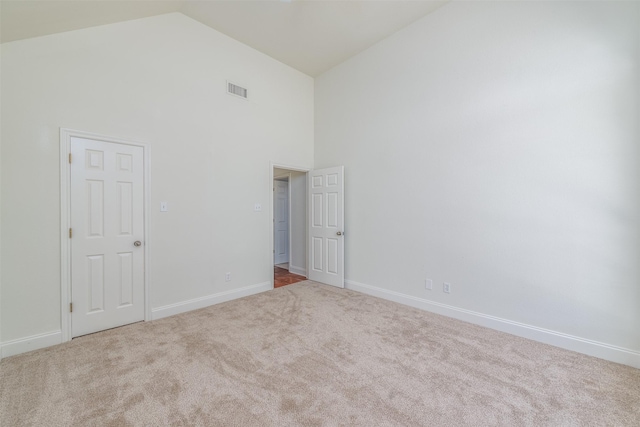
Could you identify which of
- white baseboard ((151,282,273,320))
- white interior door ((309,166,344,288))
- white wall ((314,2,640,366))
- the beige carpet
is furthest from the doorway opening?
the beige carpet

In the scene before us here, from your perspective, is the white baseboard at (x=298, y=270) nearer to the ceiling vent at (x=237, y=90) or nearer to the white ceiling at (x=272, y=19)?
the ceiling vent at (x=237, y=90)

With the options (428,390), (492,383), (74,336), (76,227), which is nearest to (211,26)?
(76,227)

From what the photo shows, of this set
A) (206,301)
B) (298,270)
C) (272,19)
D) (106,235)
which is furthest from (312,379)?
(272,19)

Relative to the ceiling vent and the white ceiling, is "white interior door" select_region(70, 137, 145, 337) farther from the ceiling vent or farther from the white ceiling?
the ceiling vent

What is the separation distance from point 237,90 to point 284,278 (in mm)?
3272

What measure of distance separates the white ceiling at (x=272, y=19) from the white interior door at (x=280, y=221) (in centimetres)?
282

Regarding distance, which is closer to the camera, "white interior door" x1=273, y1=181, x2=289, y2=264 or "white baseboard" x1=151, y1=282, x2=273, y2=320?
"white baseboard" x1=151, y1=282, x2=273, y2=320

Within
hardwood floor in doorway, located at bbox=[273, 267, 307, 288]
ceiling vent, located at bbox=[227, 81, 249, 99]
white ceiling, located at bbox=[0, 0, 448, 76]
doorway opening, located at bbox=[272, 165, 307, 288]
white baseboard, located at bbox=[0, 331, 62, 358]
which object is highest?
white ceiling, located at bbox=[0, 0, 448, 76]

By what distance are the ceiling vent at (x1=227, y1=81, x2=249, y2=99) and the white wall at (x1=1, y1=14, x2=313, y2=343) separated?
0.09 m

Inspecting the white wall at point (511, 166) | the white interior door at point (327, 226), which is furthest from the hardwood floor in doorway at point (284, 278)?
the white wall at point (511, 166)

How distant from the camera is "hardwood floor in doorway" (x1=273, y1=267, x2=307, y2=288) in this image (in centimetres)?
450

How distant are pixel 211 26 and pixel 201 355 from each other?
3.98 m

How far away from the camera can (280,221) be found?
248 inches

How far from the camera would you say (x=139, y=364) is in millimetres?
2129
